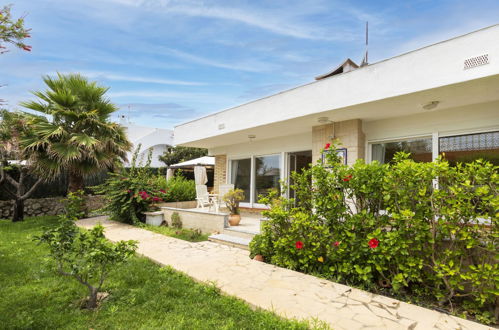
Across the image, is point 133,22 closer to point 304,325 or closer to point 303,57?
point 303,57

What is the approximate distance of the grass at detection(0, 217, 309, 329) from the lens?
3195 millimetres

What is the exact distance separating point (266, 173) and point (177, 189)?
426 centimetres

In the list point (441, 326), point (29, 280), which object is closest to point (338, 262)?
point (441, 326)

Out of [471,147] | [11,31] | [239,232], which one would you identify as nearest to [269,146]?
[239,232]

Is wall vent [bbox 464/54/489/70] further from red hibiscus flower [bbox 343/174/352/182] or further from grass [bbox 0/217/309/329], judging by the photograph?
grass [bbox 0/217/309/329]

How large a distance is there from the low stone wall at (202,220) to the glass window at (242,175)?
277 centimetres

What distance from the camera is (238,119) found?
9.10 meters

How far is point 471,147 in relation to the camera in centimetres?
596

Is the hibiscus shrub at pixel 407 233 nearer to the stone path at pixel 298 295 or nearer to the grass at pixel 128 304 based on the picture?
the stone path at pixel 298 295

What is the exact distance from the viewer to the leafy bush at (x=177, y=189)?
464 inches

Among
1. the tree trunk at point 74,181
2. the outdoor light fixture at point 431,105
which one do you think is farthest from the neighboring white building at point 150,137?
the outdoor light fixture at point 431,105

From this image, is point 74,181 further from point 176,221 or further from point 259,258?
point 259,258

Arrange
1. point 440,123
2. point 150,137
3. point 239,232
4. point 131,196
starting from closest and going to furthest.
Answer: point 440,123, point 239,232, point 131,196, point 150,137

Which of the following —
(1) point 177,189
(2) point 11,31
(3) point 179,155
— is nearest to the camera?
(2) point 11,31
